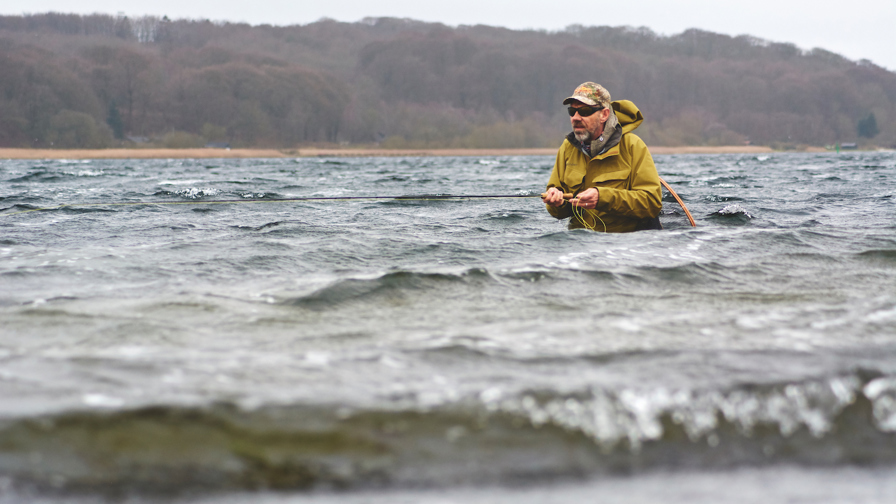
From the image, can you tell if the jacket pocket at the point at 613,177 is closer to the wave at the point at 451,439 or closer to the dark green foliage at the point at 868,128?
the wave at the point at 451,439

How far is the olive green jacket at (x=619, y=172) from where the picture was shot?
661 cm

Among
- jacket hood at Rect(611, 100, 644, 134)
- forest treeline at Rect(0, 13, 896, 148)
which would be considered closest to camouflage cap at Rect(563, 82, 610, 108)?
jacket hood at Rect(611, 100, 644, 134)

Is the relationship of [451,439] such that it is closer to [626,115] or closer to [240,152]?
[626,115]

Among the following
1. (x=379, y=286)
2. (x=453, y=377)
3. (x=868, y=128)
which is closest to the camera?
(x=453, y=377)

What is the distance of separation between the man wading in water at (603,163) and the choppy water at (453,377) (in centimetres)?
49

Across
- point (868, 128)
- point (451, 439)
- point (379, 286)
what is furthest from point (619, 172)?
point (868, 128)

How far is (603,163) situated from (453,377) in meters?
4.07

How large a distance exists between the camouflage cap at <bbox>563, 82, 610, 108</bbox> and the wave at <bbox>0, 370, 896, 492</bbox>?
3836 millimetres

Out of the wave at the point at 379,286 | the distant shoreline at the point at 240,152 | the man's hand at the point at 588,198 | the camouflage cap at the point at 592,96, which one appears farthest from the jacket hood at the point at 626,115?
the distant shoreline at the point at 240,152

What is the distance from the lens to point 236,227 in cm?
915

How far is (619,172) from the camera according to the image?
6.66 meters

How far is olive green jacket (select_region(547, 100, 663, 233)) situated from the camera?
661 cm

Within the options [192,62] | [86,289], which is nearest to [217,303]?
[86,289]

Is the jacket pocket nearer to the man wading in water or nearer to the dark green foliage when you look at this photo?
the man wading in water
